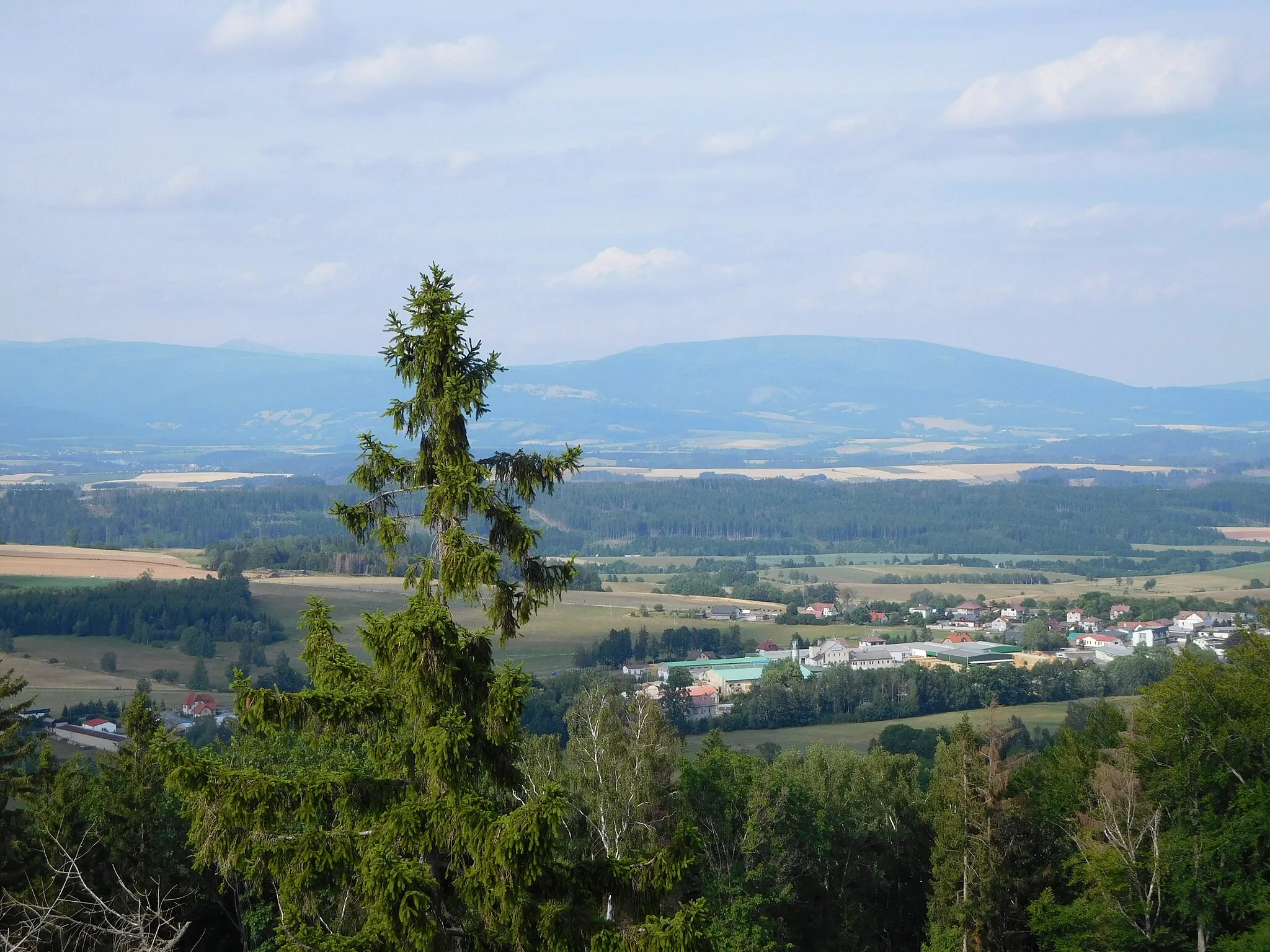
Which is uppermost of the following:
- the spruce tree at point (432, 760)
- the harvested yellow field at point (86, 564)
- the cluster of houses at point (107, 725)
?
the spruce tree at point (432, 760)

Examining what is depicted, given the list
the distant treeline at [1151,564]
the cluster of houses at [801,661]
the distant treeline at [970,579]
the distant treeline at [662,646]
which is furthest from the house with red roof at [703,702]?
the distant treeline at [1151,564]

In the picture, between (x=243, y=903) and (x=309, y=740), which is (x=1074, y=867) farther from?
(x=309, y=740)

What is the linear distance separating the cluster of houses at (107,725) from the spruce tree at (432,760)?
44.3 meters

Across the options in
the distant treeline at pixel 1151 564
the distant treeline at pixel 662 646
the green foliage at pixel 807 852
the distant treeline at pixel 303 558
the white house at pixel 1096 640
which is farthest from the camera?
the distant treeline at pixel 1151 564

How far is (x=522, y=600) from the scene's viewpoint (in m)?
12.2

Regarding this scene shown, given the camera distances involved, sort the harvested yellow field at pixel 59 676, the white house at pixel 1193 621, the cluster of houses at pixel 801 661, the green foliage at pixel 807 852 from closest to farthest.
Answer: the green foliage at pixel 807 852 < the harvested yellow field at pixel 59 676 < the cluster of houses at pixel 801 661 < the white house at pixel 1193 621

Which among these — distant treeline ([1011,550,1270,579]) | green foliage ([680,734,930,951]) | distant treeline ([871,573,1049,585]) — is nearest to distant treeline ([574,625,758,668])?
distant treeline ([871,573,1049,585])

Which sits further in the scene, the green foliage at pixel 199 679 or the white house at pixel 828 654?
the white house at pixel 828 654

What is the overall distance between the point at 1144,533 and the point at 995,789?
182 m

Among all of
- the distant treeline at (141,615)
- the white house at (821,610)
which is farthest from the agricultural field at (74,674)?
the white house at (821,610)

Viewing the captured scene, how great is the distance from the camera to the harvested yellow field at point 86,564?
10631 cm

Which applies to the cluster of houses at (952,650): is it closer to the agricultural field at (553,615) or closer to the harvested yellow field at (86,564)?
Answer: the agricultural field at (553,615)

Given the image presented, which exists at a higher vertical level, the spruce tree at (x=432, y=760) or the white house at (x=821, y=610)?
the spruce tree at (x=432, y=760)

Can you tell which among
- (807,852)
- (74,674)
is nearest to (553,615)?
(74,674)
